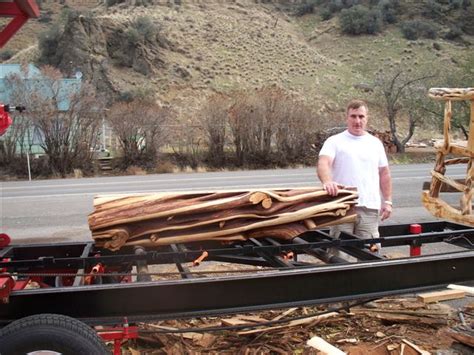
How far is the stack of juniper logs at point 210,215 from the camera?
13.0ft

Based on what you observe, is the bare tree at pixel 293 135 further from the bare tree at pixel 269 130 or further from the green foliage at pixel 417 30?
the green foliage at pixel 417 30

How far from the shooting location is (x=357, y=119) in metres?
5.11

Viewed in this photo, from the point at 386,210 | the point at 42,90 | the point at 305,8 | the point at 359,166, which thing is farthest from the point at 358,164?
the point at 305,8

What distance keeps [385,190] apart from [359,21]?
61598mm

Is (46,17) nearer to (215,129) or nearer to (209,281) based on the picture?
(215,129)

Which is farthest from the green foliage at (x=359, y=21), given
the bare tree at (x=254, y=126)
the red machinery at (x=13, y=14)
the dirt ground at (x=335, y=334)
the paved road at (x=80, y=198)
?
the red machinery at (x=13, y=14)

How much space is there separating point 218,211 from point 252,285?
3.28 ft

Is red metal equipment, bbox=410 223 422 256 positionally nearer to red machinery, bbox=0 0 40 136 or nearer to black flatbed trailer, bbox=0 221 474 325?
black flatbed trailer, bbox=0 221 474 325

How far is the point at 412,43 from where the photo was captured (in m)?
62.1

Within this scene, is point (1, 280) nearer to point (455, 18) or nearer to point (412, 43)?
point (412, 43)

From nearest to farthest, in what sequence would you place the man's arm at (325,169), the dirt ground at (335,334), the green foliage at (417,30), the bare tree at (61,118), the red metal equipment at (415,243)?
the dirt ground at (335,334)
the red metal equipment at (415,243)
the man's arm at (325,169)
the bare tree at (61,118)
the green foliage at (417,30)

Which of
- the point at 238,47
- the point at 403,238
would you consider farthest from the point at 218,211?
the point at 238,47

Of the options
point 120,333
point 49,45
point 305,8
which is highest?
point 305,8

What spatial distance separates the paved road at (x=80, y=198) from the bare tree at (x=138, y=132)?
5113 mm
